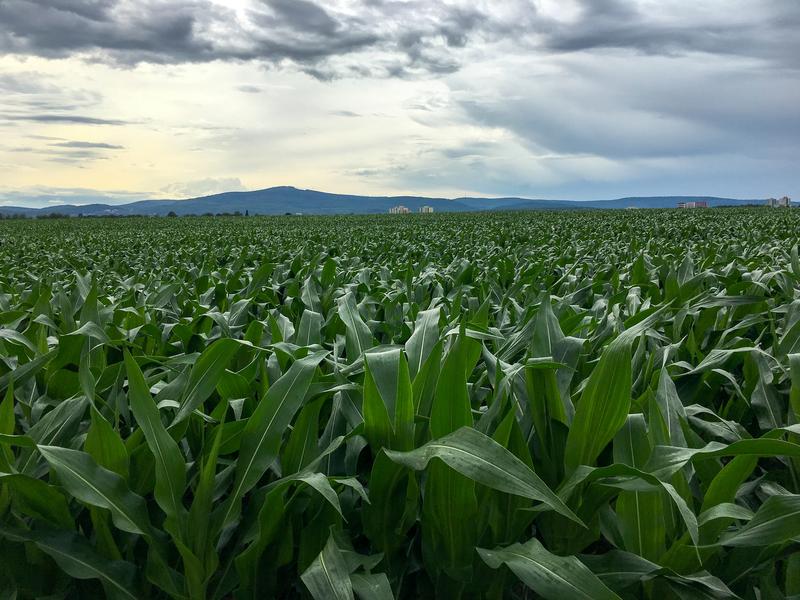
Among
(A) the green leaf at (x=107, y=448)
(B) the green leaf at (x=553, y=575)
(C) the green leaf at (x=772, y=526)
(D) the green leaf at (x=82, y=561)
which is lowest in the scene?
(D) the green leaf at (x=82, y=561)

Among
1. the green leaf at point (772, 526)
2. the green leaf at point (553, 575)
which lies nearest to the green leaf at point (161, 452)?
the green leaf at point (553, 575)

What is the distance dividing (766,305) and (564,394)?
212cm

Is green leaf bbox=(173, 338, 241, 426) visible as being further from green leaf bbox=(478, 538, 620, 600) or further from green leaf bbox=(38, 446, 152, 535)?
green leaf bbox=(478, 538, 620, 600)

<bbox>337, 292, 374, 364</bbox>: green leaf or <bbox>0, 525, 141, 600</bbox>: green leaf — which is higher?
<bbox>337, 292, 374, 364</bbox>: green leaf

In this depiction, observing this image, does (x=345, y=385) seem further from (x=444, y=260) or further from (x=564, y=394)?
(x=444, y=260)

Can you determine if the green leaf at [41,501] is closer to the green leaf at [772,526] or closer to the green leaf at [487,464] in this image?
the green leaf at [487,464]

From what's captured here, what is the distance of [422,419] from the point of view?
4.62ft

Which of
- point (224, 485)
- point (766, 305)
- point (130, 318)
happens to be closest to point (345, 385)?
point (224, 485)

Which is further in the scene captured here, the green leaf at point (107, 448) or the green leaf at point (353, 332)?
the green leaf at point (353, 332)

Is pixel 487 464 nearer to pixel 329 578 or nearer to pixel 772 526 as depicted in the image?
pixel 329 578

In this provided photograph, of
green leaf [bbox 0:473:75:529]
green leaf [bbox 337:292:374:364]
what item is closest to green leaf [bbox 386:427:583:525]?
green leaf [bbox 0:473:75:529]

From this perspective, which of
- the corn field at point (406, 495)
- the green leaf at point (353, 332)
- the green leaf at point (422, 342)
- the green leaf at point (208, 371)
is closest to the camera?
the corn field at point (406, 495)

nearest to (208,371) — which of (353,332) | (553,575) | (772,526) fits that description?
(353,332)

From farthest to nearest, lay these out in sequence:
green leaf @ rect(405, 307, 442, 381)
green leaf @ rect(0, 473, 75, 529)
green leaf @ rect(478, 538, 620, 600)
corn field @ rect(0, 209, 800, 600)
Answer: green leaf @ rect(405, 307, 442, 381)
green leaf @ rect(0, 473, 75, 529)
corn field @ rect(0, 209, 800, 600)
green leaf @ rect(478, 538, 620, 600)
